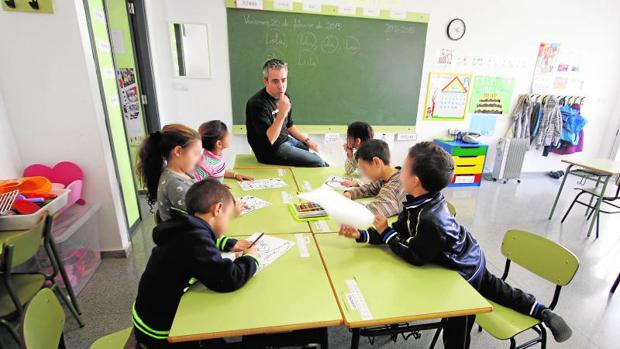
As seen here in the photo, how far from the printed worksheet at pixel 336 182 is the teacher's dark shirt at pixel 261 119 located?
24.1 inches

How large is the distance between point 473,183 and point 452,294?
413 centimetres

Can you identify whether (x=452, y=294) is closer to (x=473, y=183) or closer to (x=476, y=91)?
(x=473, y=183)

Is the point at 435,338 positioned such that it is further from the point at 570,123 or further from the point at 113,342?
the point at 570,123

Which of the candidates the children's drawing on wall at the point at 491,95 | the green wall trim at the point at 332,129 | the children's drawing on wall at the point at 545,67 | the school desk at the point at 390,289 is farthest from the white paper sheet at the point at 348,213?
the children's drawing on wall at the point at 545,67

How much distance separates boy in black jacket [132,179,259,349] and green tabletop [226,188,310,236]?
37cm

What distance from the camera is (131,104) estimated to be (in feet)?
11.4

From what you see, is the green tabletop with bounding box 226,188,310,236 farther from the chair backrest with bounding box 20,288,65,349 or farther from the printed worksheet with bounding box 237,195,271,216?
the chair backrest with bounding box 20,288,65,349

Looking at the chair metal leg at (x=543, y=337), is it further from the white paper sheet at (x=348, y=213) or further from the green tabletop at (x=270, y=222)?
the green tabletop at (x=270, y=222)

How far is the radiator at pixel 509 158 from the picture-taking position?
193 inches

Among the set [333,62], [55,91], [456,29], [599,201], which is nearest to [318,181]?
[55,91]

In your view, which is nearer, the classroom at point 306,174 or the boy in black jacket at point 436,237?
the classroom at point 306,174

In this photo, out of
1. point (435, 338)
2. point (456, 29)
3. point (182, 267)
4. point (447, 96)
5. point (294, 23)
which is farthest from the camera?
point (447, 96)

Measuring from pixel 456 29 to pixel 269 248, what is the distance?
173 inches

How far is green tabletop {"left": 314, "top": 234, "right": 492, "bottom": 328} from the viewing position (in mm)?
1062
